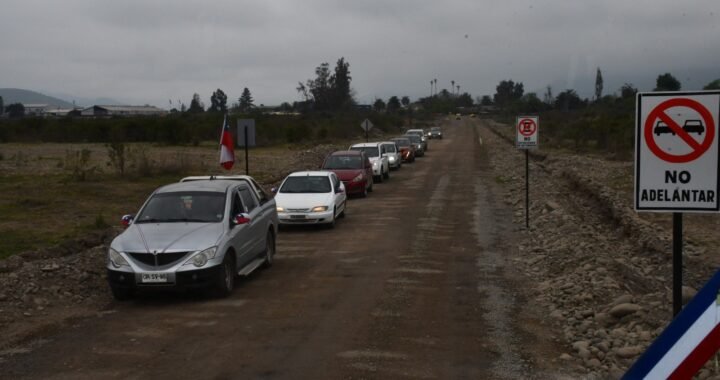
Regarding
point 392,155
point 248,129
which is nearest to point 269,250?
point 248,129

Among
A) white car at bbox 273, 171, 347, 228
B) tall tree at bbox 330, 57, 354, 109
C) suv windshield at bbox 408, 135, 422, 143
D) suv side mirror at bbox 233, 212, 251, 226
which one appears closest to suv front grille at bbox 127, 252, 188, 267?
suv side mirror at bbox 233, 212, 251, 226

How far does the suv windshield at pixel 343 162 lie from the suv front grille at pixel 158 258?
1693 centimetres

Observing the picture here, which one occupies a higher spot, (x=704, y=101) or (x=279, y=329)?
(x=704, y=101)

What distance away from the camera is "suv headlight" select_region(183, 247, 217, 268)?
11062 mm

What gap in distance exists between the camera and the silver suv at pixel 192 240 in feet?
36.1

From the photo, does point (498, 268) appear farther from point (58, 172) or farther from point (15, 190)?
point (58, 172)

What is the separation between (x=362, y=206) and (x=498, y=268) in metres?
11.1

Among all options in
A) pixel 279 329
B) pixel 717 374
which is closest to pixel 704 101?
pixel 717 374

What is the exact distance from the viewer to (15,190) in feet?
91.5

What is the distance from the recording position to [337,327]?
382 inches

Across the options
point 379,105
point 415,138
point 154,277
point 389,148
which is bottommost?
point 154,277

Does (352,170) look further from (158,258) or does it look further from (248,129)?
(158,258)

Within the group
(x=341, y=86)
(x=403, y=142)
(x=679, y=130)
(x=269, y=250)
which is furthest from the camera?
(x=341, y=86)

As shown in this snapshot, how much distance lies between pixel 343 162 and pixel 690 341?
24.5 meters
